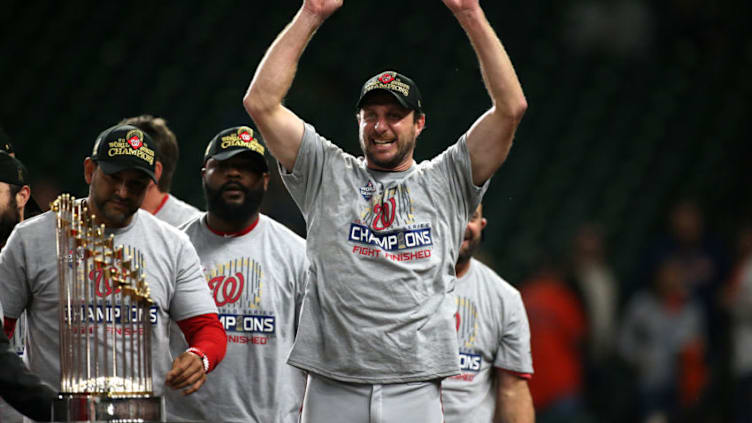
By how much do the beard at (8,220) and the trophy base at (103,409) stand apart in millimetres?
1145

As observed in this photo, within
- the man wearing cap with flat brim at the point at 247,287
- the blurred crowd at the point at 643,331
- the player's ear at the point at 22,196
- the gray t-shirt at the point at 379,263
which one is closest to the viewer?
the gray t-shirt at the point at 379,263

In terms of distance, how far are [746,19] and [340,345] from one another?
23.4 feet

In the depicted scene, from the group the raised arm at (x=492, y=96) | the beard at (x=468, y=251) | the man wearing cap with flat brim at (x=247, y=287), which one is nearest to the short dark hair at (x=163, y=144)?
the man wearing cap with flat brim at (x=247, y=287)

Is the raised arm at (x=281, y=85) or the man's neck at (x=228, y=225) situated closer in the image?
the raised arm at (x=281, y=85)

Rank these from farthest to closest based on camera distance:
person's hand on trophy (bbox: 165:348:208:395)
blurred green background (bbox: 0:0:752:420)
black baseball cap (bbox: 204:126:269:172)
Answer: blurred green background (bbox: 0:0:752:420), black baseball cap (bbox: 204:126:269:172), person's hand on trophy (bbox: 165:348:208:395)

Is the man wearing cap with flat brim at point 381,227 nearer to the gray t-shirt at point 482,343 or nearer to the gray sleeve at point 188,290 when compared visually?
the gray sleeve at point 188,290

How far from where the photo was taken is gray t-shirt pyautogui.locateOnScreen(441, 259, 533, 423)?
12.6 ft

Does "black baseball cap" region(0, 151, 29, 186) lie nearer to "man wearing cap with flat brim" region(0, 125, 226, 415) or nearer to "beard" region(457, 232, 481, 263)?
"man wearing cap with flat brim" region(0, 125, 226, 415)

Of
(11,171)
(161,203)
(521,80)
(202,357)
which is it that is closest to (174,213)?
(161,203)

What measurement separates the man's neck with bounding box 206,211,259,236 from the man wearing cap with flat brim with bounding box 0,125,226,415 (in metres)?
0.48

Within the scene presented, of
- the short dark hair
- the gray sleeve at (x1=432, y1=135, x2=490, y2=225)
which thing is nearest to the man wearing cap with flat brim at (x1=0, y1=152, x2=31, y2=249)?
the short dark hair

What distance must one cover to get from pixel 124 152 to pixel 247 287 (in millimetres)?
774

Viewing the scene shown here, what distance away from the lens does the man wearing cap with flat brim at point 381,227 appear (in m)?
2.96

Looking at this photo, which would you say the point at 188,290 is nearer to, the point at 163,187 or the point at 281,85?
the point at 281,85
